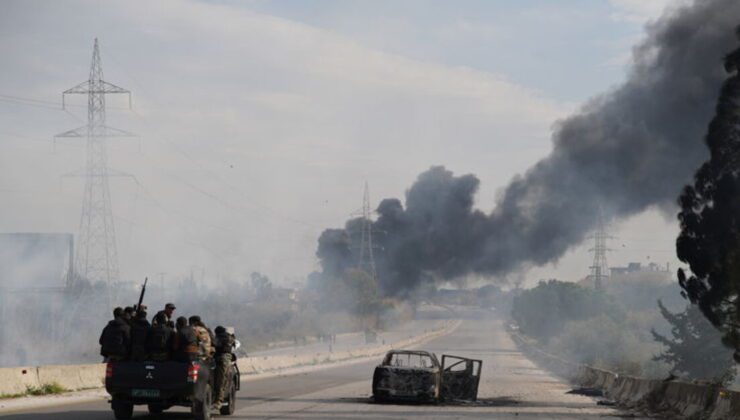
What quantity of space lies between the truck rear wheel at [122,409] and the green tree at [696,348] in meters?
68.0

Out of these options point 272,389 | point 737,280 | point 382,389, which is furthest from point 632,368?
point 382,389

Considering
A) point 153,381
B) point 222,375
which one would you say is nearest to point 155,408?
point 222,375

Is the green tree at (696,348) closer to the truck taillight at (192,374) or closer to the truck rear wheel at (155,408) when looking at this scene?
the truck rear wheel at (155,408)

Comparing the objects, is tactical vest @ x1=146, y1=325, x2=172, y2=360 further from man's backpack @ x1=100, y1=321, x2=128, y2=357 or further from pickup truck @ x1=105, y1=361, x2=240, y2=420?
man's backpack @ x1=100, y1=321, x2=128, y2=357

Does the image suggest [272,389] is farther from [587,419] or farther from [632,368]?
[632,368]

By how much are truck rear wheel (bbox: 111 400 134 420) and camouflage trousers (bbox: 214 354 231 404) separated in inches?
73.4

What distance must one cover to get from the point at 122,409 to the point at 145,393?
3.12ft

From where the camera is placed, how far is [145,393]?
808 inches

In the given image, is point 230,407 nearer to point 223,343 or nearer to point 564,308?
point 223,343

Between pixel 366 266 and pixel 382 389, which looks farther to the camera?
pixel 366 266

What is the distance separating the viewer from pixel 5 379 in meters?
28.9

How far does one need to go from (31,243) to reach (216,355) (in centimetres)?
8835

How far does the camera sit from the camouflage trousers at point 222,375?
74.0 ft

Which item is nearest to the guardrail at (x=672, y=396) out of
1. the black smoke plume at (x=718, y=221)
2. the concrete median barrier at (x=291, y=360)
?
the black smoke plume at (x=718, y=221)
